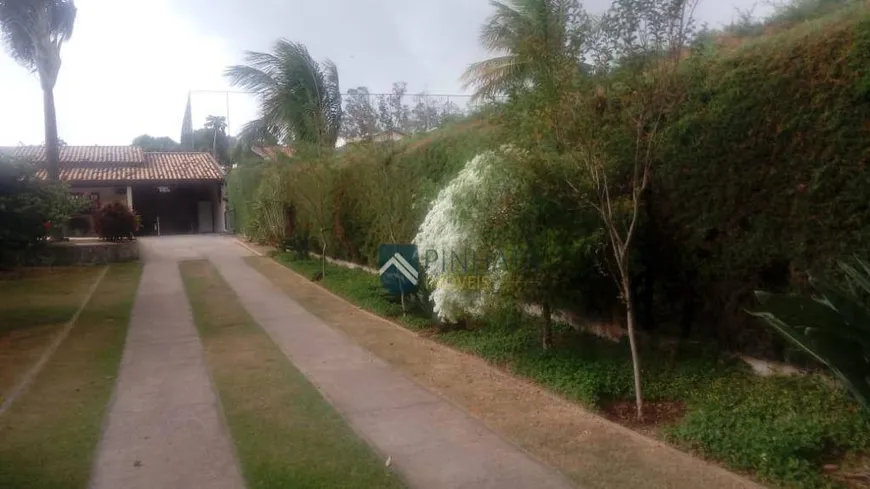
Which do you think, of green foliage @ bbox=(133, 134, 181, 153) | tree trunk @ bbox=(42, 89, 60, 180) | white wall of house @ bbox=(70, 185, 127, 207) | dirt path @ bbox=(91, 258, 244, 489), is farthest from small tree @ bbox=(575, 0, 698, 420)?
green foliage @ bbox=(133, 134, 181, 153)

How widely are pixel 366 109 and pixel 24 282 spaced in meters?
9.25

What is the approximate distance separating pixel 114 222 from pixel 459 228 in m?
16.5

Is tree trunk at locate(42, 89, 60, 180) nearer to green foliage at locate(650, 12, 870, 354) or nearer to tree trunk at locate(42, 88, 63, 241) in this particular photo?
tree trunk at locate(42, 88, 63, 241)

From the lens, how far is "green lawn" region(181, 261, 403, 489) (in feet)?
15.7

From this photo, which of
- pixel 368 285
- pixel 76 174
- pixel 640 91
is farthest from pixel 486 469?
pixel 76 174

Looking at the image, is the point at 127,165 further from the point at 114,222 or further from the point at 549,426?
the point at 549,426

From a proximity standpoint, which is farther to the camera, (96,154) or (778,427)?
(96,154)

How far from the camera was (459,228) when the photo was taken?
25.6 ft

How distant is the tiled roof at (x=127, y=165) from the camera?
104 feet

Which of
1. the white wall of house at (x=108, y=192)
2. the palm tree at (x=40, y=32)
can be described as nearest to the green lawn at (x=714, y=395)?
the palm tree at (x=40, y=32)

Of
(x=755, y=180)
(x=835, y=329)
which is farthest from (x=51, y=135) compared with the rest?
(x=835, y=329)

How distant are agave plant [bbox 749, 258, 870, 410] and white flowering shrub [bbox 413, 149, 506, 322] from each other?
11.4 ft

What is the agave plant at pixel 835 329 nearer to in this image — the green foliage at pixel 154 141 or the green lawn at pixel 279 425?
the green lawn at pixel 279 425

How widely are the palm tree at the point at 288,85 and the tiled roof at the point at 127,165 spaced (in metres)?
10.3
